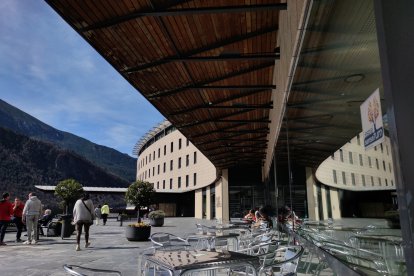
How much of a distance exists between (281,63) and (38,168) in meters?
122

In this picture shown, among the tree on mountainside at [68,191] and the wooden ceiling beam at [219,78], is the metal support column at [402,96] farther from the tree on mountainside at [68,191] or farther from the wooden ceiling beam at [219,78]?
the tree on mountainside at [68,191]

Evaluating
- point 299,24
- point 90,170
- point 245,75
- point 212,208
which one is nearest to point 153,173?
point 212,208

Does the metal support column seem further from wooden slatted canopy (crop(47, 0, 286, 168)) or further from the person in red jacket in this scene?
the person in red jacket

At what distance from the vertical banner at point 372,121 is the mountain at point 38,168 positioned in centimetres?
8734

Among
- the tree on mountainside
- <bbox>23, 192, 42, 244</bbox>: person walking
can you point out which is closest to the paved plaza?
<bbox>23, 192, 42, 244</bbox>: person walking

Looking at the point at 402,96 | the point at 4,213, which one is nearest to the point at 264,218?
A: the point at 4,213

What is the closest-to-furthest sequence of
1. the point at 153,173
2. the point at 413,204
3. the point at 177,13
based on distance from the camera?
the point at 413,204 < the point at 177,13 < the point at 153,173

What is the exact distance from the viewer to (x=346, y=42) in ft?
8.66

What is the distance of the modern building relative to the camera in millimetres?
1506

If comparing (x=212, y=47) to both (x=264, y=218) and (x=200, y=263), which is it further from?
(x=264, y=218)

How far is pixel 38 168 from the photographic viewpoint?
114 meters

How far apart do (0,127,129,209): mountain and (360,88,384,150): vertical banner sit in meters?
87.3

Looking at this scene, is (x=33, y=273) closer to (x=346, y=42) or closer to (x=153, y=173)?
(x=346, y=42)

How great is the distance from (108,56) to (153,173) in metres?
51.0
